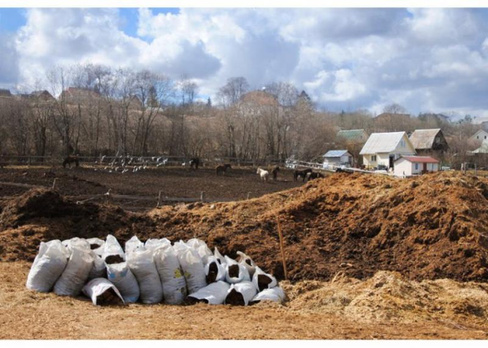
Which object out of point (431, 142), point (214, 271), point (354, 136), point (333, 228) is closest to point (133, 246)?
point (214, 271)

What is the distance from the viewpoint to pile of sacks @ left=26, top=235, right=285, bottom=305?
Result: 7.66 meters

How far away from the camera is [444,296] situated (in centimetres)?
762

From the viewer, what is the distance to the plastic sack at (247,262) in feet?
28.3

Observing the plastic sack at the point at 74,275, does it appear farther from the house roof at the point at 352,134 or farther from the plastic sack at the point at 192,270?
the house roof at the point at 352,134

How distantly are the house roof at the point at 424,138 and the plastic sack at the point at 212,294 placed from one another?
60.0 meters

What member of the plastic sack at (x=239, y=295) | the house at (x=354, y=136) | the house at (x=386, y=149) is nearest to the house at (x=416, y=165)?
the house at (x=386, y=149)

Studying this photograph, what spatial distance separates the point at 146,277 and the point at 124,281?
33 cm

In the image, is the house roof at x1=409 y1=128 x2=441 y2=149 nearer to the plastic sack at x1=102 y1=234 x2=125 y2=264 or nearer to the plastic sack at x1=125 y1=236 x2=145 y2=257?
the plastic sack at x1=125 y1=236 x2=145 y2=257

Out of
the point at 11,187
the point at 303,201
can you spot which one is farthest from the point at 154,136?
the point at 303,201

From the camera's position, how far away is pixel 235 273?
842cm

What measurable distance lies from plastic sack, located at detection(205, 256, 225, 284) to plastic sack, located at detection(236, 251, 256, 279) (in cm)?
48

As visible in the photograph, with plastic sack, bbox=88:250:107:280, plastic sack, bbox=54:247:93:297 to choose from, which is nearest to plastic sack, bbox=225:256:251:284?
plastic sack, bbox=88:250:107:280

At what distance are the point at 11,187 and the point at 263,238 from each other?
616 inches

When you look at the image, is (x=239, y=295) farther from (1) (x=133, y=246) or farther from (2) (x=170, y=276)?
(1) (x=133, y=246)
